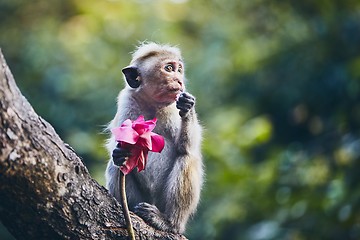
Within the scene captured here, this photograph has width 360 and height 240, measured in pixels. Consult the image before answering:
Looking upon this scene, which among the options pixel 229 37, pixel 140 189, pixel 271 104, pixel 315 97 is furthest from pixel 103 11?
pixel 140 189

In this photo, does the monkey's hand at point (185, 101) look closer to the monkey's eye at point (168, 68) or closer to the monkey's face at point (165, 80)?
the monkey's face at point (165, 80)

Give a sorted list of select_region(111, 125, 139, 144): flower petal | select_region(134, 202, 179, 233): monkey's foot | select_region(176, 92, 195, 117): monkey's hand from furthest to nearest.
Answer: select_region(176, 92, 195, 117): monkey's hand
select_region(134, 202, 179, 233): monkey's foot
select_region(111, 125, 139, 144): flower petal

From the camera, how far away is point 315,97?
10625mm

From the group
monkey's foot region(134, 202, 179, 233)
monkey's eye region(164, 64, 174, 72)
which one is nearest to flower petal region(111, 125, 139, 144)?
monkey's foot region(134, 202, 179, 233)

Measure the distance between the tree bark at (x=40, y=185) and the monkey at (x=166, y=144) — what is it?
3.46 feet

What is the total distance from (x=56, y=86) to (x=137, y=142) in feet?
27.0

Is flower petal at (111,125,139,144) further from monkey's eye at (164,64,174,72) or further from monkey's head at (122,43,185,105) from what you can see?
monkey's eye at (164,64,174,72)

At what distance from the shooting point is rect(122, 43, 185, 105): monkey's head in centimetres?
636

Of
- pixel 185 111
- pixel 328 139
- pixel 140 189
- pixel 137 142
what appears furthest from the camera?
pixel 328 139

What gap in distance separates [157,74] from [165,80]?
4.7 inches

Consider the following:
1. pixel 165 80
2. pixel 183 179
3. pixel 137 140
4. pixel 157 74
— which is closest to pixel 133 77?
pixel 157 74

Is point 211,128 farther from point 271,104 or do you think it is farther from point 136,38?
point 136,38

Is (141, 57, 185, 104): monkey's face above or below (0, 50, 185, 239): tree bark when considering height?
above

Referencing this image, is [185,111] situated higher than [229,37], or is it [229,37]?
[229,37]
